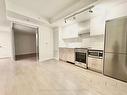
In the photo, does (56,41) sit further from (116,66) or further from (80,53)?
(116,66)

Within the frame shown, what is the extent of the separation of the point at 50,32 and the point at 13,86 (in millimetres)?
4230

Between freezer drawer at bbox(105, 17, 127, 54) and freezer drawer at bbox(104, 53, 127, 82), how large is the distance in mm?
172

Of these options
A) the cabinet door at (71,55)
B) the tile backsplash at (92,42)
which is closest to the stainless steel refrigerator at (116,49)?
the tile backsplash at (92,42)

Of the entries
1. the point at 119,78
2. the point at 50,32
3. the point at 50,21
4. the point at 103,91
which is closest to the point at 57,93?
the point at 103,91

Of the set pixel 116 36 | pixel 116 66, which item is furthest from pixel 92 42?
pixel 116 66

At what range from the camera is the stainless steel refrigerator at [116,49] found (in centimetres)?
234

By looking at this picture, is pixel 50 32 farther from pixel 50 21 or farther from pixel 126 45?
pixel 126 45

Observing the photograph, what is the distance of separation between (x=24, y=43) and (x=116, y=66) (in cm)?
822

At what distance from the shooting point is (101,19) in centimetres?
318

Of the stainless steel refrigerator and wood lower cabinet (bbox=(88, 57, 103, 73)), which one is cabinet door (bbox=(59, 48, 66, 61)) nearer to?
wood lower cabinet (bbox=(88, 57, 103, 73))

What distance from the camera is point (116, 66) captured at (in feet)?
8.26

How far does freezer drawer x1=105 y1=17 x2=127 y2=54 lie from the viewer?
92.3 inches

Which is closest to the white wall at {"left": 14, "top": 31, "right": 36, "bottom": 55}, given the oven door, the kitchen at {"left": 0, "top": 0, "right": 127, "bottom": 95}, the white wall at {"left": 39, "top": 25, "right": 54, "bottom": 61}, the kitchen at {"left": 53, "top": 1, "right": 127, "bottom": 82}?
the white wall at {"left": 39, "top": 25, "right": 54, "bottom": 61}

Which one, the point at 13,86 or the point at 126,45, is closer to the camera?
the point at 13,86
